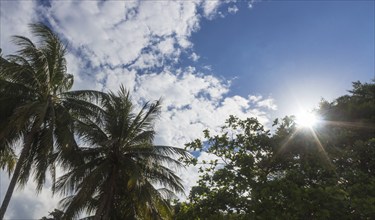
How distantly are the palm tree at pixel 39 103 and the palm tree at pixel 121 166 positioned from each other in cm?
95

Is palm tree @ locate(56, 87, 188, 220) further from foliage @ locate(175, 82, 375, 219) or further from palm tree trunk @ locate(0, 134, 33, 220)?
foliage @ locate(175, 82, 375, 219)

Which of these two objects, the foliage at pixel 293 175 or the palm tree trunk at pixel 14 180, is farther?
the palm tree trunk at pixel 14 180

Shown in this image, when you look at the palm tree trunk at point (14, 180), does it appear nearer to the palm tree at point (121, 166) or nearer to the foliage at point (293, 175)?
the palm tree at point (121, 166)

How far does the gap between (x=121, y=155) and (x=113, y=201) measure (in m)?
2.32

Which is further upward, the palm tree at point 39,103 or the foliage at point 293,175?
the palm tree at point 39,103

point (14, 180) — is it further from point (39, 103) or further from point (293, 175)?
point (293, 175)

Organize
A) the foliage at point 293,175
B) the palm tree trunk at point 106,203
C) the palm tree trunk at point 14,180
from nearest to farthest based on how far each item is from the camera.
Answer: the foliage at point 293,175
the palm tree trunk at point 14,180
the palm tree trunk at point 106,203

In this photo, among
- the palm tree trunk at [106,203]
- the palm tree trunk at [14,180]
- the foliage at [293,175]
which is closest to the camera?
the foliage at [293,175]

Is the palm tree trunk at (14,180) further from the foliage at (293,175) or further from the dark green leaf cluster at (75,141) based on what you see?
the foliage at (293,175)

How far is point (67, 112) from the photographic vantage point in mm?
14453

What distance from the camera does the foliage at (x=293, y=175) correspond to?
7754 millimetres

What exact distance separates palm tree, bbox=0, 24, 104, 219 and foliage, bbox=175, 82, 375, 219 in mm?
6434

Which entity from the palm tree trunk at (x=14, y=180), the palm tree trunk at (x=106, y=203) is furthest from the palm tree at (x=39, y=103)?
the palm tree trunk at (x=106, y=203)

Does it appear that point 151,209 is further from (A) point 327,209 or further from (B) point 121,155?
(A) point 327,209
